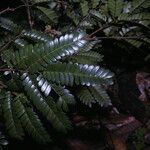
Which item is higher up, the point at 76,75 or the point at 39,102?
the point at 76,75

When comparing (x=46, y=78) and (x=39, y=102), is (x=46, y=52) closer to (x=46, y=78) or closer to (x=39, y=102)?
(x=46, y=78)

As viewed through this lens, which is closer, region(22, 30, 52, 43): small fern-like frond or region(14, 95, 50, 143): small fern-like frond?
region(14, 95, 50, 143): small fern-like frond

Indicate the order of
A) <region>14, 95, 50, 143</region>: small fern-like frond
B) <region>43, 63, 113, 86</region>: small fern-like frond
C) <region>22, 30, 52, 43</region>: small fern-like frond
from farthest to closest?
<region>22, 30, 52, 43</region>: small fern-like frond < <region>14, 95, 50, 143</region>: small fern-like frond < <region>43, 63, 113, 86</region>: small fern-like frond

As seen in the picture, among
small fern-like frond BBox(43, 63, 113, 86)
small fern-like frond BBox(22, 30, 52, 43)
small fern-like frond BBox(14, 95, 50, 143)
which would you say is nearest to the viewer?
small fern-like frond BBox(43, 63, 113, 86)

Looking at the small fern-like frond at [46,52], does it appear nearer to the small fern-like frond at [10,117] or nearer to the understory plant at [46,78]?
the understory plant at [46,78]

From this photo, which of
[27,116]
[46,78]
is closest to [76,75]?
[46,78]

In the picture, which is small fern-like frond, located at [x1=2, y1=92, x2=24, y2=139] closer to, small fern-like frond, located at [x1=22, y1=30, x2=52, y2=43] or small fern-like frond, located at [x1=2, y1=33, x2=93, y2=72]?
small fern-like frond, located at [x1=2, y1=33, x2=93, y2=72]

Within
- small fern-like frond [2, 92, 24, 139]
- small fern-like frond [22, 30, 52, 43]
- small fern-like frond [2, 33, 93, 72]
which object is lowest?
small fern-like frond [2, 92, 24, 139]

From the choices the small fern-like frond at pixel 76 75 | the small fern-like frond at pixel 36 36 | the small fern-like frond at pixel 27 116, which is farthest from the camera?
the small fern-like frond at pixel 36 36

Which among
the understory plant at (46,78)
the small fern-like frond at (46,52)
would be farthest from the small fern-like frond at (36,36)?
the small fern-like frond at (46,52)

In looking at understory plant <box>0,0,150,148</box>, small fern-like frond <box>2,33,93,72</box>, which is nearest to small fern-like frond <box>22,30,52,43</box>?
understory plant <box>0,0,150,148</box>

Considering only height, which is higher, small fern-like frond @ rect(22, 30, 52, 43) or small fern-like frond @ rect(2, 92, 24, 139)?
small fern-like frond @ rect(22, 30, 52, 43)
